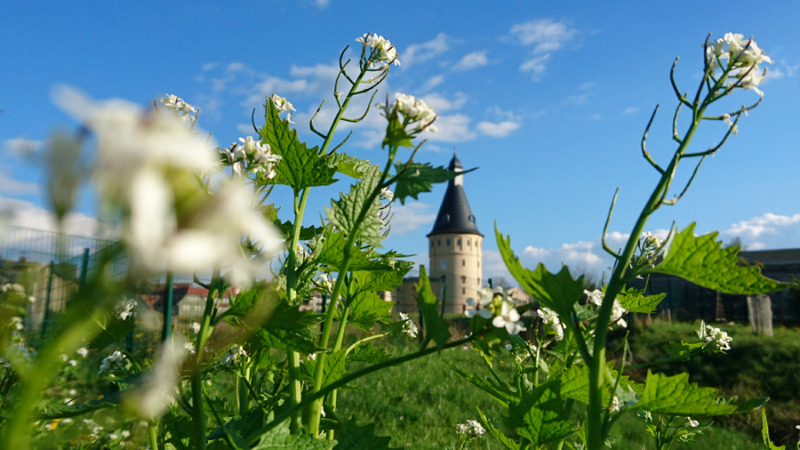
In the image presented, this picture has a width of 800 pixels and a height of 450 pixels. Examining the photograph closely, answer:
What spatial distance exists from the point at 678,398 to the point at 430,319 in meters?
0.55

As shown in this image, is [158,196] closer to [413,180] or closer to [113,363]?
[413,180]

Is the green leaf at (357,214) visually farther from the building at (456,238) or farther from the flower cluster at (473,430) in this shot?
the building at (456,238)

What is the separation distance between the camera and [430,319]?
0.85 metres

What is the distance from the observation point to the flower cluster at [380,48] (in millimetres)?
1562

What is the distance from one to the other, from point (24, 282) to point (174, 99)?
117cm

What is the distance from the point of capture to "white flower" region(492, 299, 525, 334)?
0.86m

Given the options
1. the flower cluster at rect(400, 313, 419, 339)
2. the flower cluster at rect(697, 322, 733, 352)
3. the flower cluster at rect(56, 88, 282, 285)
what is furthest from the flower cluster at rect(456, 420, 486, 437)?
the flower cluster at rect(56, 88, 282, 285)

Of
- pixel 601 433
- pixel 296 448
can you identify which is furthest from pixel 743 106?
pixel 296 448

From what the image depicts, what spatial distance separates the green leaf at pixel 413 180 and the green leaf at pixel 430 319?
0.15 metres

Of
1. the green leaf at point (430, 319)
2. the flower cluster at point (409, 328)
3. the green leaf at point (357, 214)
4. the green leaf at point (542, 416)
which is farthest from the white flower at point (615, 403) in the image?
the flower cluster at point (409, 328)

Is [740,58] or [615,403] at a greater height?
[740,58]

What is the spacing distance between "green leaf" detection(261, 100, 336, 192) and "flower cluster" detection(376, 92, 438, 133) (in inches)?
17.5

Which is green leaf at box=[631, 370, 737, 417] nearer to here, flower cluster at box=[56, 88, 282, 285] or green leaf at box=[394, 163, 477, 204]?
green leaf at box=[394, 163, 477, 204]

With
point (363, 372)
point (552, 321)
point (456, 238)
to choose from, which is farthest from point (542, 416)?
point (456, 238)
